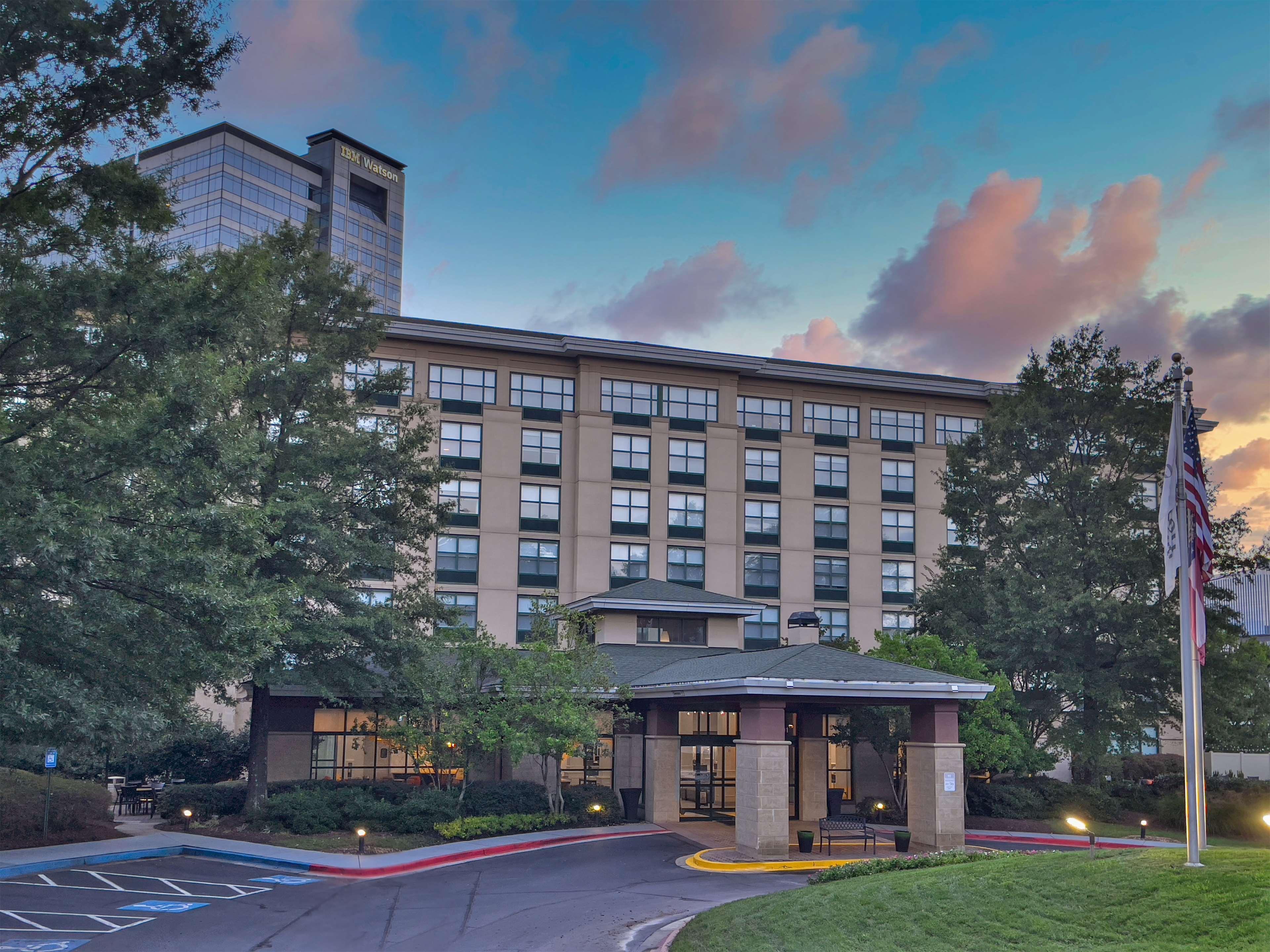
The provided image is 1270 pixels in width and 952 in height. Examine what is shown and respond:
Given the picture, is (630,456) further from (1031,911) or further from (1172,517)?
(1031,911)

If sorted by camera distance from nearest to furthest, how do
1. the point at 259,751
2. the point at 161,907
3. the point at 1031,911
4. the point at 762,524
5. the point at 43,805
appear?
the point at 1031,911 < the point at 161,907 < the point at 43,805 < the point at 259,751 < the point at 762,524

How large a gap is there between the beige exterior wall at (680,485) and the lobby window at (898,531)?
0.33 meters

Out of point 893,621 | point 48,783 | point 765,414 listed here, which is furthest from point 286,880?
point 893,621

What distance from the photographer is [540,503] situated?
58.8 metres

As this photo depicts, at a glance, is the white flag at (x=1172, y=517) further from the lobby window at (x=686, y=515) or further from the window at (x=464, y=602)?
the lobby window at (x=686, y=515)

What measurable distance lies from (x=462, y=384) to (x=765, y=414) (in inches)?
698

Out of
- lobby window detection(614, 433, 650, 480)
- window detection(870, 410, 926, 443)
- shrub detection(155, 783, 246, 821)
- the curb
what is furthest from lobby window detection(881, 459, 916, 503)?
shrub detection(155, 783, 246, 821)

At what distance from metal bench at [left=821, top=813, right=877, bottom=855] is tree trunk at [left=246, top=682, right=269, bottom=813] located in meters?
16.4

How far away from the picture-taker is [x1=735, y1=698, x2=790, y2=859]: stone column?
2742cm

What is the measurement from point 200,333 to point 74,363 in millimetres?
2338

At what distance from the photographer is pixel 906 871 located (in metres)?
20.5

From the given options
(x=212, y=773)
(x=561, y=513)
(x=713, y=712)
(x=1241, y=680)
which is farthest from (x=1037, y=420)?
(x=212, y=773)

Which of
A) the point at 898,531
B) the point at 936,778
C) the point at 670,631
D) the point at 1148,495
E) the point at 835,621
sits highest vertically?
the point at 1148,495

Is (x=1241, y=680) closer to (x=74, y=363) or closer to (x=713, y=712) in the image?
(x=713, y=712)
